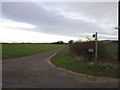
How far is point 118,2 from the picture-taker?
9977 millimetres

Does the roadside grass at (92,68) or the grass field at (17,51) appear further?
the grass field at (17,51)

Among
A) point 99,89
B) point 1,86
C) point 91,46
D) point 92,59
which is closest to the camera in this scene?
point 99,89

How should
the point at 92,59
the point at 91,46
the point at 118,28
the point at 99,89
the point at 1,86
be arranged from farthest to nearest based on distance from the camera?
the point at 91,46 < the point at 92,59 < the point at 118,28 < the point at 1,86 < the point at 99,89

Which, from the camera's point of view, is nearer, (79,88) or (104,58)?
(79,88)

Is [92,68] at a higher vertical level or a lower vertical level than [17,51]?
lower

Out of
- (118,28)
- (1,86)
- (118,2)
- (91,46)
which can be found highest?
(118,2)

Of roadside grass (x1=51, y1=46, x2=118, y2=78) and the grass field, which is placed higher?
the grass field

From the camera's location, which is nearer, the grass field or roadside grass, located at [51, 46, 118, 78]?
roadside grass, located at [51, 46, 118, 78]

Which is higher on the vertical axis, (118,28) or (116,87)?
(118,28)

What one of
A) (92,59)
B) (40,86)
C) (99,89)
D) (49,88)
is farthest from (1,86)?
(92,59)

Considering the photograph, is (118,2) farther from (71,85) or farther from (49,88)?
(49,88)

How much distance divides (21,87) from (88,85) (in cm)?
263

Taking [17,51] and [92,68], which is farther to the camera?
[17,51]

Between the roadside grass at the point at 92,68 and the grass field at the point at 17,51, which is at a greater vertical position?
the grass field at the point at 17,51
